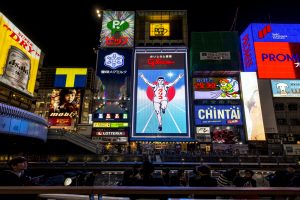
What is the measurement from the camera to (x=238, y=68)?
1893 inches

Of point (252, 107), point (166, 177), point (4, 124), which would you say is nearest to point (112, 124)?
point (4, 124)

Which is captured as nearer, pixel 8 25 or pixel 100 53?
pixel 8 25

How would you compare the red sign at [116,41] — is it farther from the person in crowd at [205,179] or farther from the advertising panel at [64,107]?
the person in crowd at [205,179]

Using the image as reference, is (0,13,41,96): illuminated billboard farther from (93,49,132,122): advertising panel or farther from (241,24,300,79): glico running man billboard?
(241,24,300,79): glico running man billboard

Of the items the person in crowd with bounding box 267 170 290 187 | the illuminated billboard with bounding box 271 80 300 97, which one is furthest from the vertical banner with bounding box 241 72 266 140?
the person in crowd with bounding box 267 170 290 187

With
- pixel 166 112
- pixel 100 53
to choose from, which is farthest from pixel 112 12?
pixel 166 112

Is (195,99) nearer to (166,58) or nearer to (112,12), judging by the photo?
(166,58)

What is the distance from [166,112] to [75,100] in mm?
41456

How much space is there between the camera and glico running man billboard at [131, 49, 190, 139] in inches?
1644

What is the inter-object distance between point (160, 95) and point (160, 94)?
208 mm

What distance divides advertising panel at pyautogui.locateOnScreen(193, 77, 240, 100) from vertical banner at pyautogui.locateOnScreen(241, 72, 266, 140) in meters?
1.77

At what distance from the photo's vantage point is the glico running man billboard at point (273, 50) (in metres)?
48.0

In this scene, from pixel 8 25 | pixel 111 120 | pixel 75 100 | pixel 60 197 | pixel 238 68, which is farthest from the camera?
pixel 75 100

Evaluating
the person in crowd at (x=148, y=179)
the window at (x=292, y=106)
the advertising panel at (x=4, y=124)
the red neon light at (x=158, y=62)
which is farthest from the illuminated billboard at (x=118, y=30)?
the person in crowd at (x=148, y=179)
